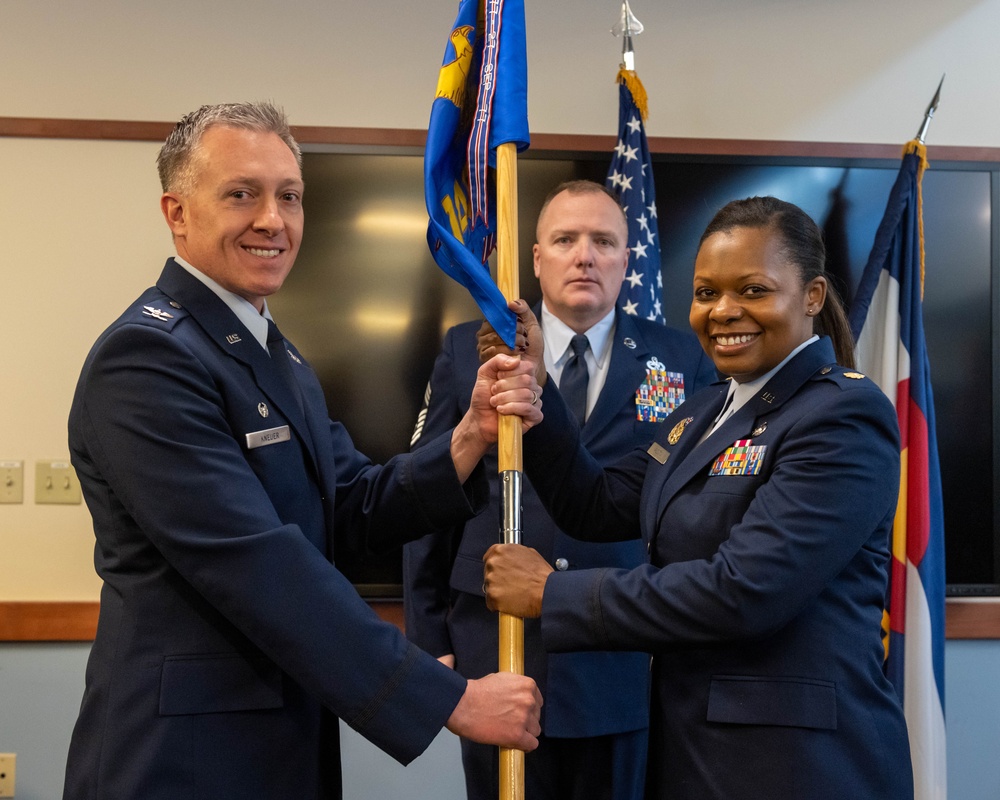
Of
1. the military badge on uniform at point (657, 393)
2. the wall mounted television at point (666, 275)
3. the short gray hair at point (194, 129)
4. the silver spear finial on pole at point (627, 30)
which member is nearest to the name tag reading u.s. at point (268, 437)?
the short gray hair at point (194, 129)

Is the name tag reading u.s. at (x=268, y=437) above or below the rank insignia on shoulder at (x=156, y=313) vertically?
below

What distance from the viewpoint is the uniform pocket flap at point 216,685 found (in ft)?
4.33

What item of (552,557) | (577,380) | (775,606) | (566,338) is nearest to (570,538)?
(552,557)

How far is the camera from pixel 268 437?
1.46 meters

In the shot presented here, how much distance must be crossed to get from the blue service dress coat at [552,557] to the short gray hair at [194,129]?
3.14ft

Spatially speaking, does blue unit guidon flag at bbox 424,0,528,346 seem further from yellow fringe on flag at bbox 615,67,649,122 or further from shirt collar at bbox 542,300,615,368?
yellow fringe on flag at bbox 615,67,649,122

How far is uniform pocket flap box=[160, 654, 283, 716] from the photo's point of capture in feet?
4.33

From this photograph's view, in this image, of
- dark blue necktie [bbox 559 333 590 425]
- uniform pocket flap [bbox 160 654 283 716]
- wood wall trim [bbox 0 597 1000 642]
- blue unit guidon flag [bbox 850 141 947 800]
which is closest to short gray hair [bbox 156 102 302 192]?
uniform pocket flap [bbox 160 654 283 716]

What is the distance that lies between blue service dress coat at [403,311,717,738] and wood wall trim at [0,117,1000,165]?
3.02 feet

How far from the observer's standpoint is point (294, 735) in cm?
142

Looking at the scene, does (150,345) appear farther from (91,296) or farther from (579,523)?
(91,296)

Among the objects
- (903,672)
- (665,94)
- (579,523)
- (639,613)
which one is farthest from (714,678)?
(665,94)

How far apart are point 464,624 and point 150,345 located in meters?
1.18

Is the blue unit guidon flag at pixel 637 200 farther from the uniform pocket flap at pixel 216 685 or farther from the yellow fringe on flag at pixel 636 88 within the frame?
the uniform pocket flap at pixel 216 685
